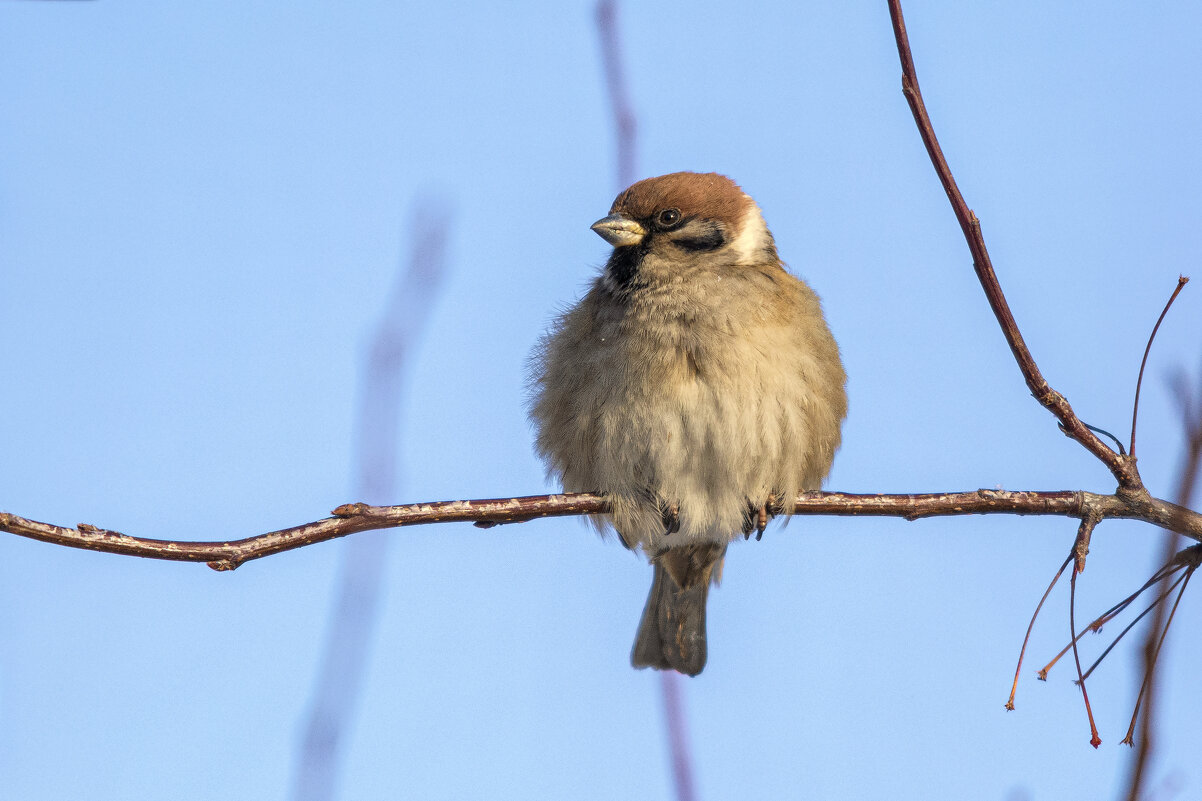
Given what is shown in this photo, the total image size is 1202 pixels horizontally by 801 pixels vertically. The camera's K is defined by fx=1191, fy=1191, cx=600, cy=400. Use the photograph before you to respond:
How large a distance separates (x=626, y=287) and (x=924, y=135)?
2044 millimetres

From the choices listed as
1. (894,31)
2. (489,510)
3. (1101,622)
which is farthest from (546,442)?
(894,31)

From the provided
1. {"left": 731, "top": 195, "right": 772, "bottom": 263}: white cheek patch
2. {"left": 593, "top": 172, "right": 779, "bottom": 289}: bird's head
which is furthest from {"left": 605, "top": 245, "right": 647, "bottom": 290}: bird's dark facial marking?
{"left": 731, "top": 195, "right": 772, "bottom": 263}: white cheek patch

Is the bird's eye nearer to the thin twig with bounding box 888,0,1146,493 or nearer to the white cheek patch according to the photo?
the white cheek patch

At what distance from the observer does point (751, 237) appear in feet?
14.5

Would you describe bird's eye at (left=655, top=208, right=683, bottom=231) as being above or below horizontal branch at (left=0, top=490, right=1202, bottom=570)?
above

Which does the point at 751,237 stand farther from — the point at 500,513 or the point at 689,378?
the point at 500,513

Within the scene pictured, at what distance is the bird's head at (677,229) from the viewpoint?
4.17 m

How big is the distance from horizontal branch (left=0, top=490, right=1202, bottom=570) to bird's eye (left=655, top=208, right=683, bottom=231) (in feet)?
4.11

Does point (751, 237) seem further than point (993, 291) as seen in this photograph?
Yes

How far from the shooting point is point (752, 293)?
3955 mm

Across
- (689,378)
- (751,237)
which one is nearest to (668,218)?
(751,237)

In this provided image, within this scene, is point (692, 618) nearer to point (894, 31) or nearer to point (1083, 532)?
point (1083, 532)

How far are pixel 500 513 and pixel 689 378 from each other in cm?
103

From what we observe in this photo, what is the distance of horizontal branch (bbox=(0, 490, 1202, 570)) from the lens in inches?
92.5
